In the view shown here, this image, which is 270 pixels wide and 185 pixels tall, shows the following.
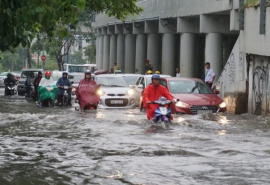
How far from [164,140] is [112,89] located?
12.6 metres

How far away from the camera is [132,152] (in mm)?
13562

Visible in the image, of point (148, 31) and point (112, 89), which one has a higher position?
point (148, 31)

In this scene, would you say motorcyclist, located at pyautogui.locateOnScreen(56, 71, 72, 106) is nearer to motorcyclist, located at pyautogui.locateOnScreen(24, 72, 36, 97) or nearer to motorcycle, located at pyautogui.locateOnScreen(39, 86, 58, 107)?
motorcycle, located at pyautogui.locateOnScreen(39, 86, 58, 107)

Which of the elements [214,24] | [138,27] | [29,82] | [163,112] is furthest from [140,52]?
[163,112]

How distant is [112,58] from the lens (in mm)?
65688

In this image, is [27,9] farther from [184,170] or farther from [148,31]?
[148,31]

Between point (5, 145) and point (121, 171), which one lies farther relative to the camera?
point (5, 145)

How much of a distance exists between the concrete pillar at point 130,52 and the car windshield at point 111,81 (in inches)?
1153

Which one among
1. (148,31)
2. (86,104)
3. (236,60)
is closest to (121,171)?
(86,104)

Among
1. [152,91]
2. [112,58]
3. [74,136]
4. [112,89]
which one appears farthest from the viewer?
[112,58]

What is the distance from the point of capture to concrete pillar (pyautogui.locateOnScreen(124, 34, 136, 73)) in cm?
5875

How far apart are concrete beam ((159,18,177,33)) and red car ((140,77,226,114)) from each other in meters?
20.7

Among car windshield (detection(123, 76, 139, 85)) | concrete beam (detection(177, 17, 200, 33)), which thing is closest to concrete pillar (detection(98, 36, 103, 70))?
concrete beam (detection(177, 17, 200, 33))

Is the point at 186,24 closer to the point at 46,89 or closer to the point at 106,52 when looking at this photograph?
the point at 46,89
